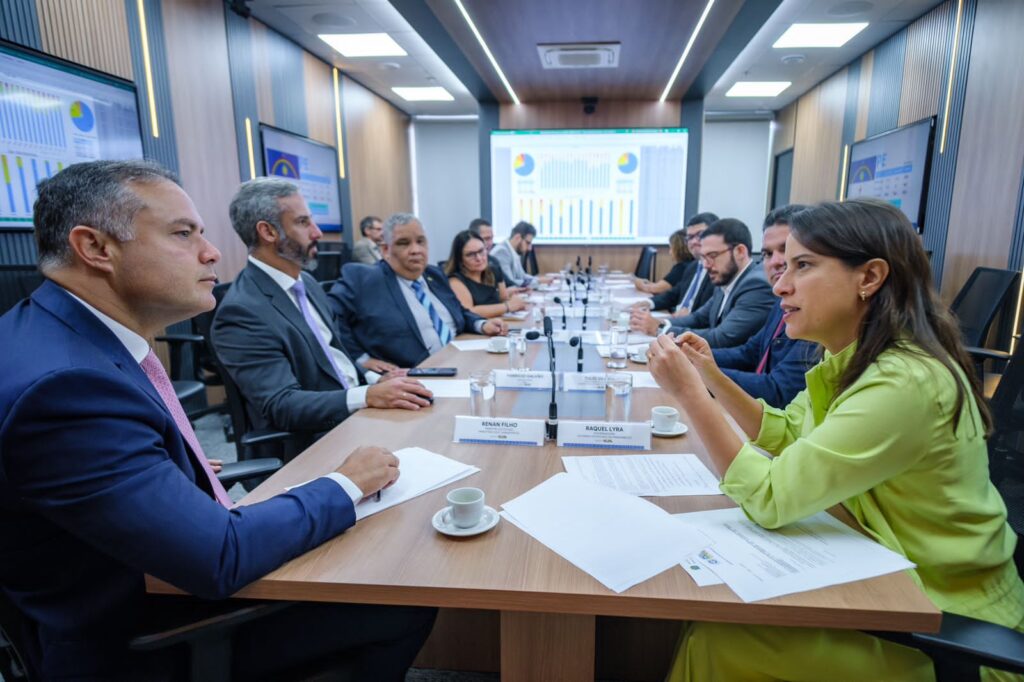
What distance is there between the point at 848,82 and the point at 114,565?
7.37m

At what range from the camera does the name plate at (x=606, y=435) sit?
1379 millimetres

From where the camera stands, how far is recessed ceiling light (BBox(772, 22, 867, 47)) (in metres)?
4.88

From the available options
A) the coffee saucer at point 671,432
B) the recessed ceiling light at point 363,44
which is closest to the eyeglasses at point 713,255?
the coffee saucer at point 671,432

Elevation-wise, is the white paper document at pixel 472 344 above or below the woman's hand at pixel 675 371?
below

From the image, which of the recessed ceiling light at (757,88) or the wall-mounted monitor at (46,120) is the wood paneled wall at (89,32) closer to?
the wall-mounted monitor at (46,120)

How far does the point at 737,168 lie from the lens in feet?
30.5

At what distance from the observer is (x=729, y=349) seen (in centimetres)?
271

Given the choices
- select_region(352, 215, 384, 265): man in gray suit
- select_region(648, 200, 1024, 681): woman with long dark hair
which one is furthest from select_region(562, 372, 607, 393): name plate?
select_region(352, 215, 384, 265): man in gray suit

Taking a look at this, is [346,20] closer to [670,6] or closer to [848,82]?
[670,6]

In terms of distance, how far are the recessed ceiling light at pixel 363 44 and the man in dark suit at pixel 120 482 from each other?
4843 millimetres

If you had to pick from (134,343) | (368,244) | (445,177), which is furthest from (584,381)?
(445,177)

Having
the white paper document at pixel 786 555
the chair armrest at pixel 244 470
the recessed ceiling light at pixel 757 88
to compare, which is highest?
the recessed ceiling light at pixel 757 88

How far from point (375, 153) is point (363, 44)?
2.24 m

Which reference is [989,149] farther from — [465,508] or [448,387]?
[465,508]
